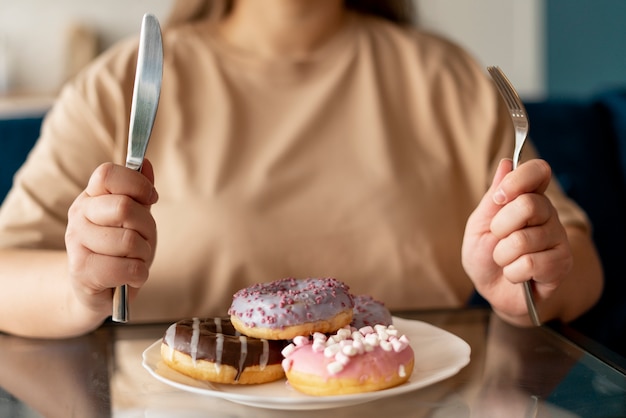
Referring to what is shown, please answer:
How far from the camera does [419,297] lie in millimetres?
1276

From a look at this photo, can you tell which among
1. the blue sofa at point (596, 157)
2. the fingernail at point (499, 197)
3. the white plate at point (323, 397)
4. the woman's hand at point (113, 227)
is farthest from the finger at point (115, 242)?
the blue sofa at point (596, 157)

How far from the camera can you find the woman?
1.15 meters

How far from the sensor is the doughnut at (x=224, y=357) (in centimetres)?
71

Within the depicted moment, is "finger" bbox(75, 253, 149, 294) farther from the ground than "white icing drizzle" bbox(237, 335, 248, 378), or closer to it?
farther from the ground

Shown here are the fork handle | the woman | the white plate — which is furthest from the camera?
→ the woman

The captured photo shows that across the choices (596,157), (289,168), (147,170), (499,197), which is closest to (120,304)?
(147,170)

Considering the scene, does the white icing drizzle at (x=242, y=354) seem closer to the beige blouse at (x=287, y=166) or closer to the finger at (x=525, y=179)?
the finger at (x=525, y=179)

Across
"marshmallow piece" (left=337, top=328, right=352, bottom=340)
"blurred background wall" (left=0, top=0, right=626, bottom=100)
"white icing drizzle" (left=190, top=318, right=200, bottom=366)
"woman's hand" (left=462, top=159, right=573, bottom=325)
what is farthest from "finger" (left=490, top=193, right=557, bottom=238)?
"blurred background wall" (left=0, top=0, right=626, bottom=100)

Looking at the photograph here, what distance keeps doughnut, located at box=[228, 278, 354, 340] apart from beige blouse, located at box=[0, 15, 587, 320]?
410mm

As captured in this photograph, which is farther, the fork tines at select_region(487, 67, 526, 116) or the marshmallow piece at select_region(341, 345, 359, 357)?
the fork tines at select_region(487, 67, 526, 116)

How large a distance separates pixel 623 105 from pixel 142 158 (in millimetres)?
1453

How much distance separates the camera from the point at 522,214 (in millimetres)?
825

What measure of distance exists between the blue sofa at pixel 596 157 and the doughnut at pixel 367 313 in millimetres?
958

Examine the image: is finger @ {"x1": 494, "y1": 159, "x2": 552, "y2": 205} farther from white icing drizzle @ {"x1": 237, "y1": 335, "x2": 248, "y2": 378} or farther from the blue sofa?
the blue sofa
